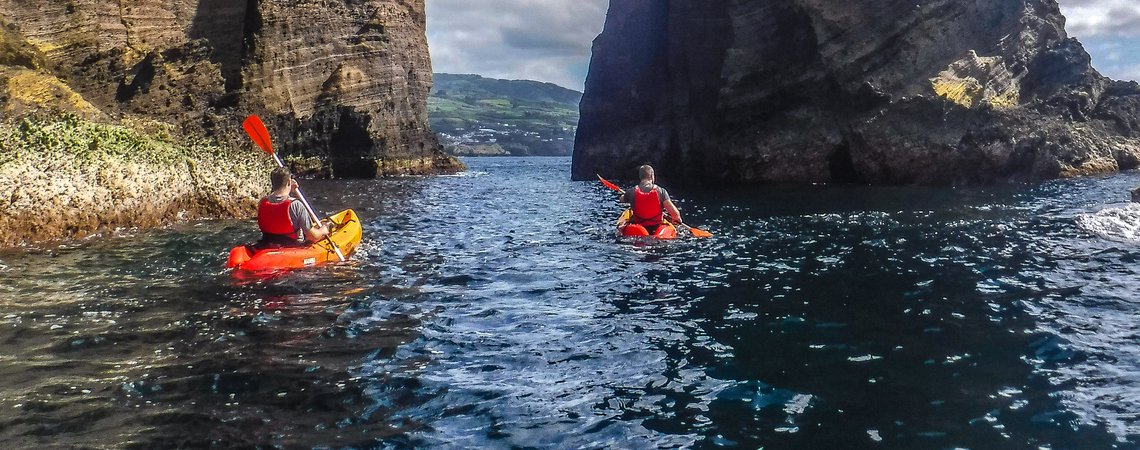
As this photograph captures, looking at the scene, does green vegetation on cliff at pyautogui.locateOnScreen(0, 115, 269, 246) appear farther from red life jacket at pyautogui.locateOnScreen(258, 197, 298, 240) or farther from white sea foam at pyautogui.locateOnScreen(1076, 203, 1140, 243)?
white sea foam at pyautogui.locateOnScreen(1076, 203, 1140, 243)

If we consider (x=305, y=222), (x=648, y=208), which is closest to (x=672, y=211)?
(x=648, y=208)

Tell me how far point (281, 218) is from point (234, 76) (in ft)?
95.7

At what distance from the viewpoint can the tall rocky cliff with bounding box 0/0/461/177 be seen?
24266mm

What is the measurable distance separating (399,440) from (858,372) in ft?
13.6

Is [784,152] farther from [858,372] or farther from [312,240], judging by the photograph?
[858,372]

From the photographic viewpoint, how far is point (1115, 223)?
1532 centimetres

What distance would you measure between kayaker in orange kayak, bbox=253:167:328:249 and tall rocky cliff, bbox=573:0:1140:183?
2413 centimetres

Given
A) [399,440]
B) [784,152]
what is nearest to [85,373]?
[399,440]

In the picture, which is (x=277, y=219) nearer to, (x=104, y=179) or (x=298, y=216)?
(x=298, y=216)

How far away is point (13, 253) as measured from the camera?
13.4 metres

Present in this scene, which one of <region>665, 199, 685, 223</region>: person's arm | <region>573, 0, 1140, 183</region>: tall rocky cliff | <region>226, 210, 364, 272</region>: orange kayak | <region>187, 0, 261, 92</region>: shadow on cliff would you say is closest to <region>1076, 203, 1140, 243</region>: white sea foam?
<region>665, 199, 685, 223</region>: person's arm

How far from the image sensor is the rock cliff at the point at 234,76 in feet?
66.6

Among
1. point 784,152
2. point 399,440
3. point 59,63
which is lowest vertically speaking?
point 399,440

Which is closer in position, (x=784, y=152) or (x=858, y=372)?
(x=858, y=372)
